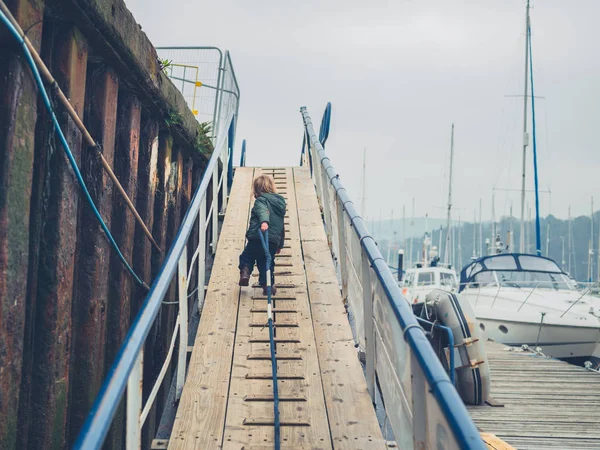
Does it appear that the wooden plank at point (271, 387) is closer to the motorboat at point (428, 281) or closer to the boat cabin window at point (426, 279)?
the motorboat at point (428, 281)

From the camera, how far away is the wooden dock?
19.4ft

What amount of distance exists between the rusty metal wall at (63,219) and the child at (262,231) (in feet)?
3.79

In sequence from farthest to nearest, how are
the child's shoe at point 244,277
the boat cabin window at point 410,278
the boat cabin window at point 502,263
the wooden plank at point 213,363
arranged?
the boat cabin window at point 410,278 → the boat cabin window at point 502,263 → the child's shoe at point 244,277 → the wooden plank at point 213,363

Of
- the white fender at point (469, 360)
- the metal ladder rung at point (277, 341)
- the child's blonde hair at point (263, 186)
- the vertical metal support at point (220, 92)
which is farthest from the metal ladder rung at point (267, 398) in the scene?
the vertical metal support at point (220, 92)

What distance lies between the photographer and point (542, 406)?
714 cm

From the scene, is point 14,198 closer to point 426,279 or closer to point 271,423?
point 271,423

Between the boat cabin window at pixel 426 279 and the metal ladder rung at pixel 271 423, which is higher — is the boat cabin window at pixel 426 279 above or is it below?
above

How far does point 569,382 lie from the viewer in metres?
8.41

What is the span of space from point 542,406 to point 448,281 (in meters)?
13.8

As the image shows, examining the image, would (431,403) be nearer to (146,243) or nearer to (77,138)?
(77,138)

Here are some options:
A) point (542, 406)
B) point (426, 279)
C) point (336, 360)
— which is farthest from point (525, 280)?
point (336, 360)

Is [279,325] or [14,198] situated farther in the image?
[279,325]

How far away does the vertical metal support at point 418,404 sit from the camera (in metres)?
2.21

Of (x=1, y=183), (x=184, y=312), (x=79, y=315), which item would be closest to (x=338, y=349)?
(x=184, y=312)
